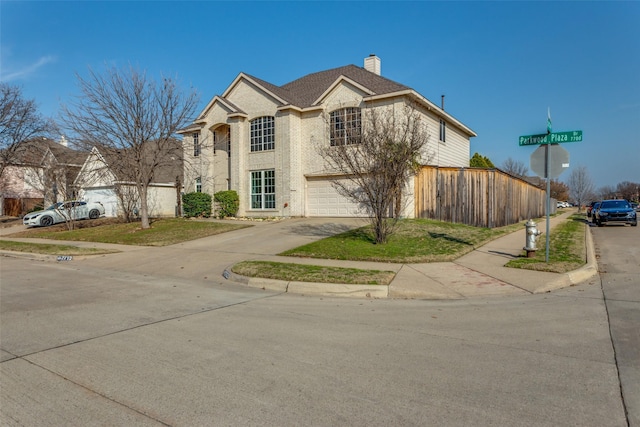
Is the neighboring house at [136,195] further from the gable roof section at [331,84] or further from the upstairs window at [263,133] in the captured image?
the gable roof section at [331,84]

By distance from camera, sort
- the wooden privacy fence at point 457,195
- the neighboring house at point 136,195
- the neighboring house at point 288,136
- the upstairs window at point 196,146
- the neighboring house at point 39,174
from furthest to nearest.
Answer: the upstairs window at point 196,146 → the neighboring house at point 136,195 → the neighboring house at point 39,174 → the neighboring house at point 288,136 → the wooden privacy fence at point 457,195

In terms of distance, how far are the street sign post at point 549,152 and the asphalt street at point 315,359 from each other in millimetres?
2921

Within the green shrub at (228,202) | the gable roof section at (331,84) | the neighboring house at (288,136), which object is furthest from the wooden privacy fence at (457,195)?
the green shrub at (228,202)

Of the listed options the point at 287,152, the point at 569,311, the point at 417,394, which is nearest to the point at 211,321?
the point at 417,394

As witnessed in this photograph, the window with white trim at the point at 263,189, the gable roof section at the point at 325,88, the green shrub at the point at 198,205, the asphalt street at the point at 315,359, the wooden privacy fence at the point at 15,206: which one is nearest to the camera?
the asphalt street at the point at 315,359

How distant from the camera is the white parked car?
23.2 m

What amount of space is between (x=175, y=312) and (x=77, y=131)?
53.3 ft

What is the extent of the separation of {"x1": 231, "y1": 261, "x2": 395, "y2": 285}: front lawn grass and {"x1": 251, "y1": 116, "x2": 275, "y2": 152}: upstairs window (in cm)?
1517

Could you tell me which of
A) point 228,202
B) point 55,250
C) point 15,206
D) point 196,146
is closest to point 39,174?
point 196,146

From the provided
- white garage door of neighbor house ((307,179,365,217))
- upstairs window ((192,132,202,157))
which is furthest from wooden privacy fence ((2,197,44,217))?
white garage door of neighbor house ((307,179,365,217))

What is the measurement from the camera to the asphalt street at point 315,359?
325 cm

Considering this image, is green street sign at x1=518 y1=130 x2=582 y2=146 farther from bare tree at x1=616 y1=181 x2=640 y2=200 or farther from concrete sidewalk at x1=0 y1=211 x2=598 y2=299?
bare tree at x1=616 y1=181 x2=640 y2=200

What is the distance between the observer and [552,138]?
31.3ft

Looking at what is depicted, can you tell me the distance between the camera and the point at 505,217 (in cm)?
2184
